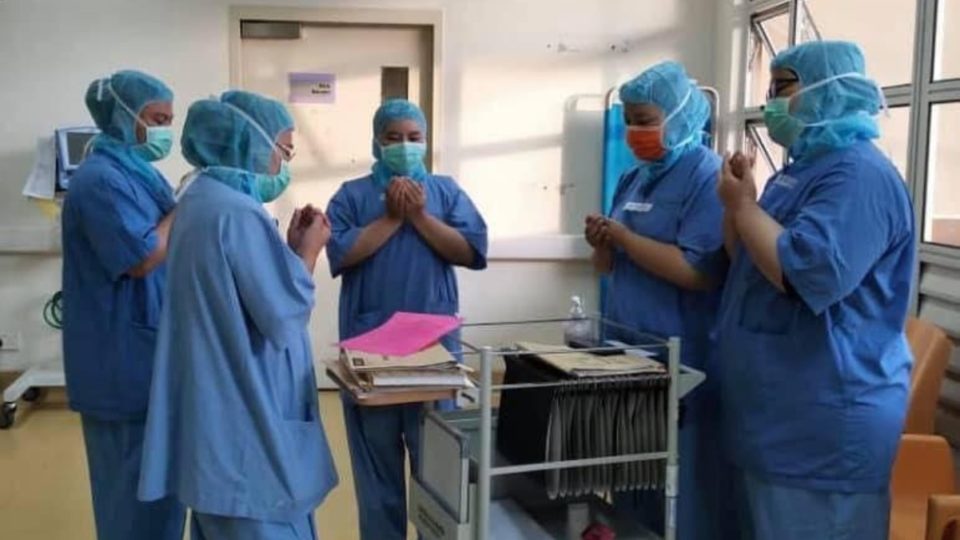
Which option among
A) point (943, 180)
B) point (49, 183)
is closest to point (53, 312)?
point (49, 183)

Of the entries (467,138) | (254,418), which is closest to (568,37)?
(467,138)

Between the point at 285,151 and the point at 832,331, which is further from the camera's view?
the point at 285,151

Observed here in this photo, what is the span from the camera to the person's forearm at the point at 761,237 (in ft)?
5.62

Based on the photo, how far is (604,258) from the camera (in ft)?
7.57

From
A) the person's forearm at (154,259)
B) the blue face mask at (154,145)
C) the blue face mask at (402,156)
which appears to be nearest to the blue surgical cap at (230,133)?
the person's forearm at (154,259)

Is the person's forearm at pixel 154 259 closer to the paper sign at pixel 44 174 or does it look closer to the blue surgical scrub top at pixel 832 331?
the blue surgical scrub top at pixel 832 331

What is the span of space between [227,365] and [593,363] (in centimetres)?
70

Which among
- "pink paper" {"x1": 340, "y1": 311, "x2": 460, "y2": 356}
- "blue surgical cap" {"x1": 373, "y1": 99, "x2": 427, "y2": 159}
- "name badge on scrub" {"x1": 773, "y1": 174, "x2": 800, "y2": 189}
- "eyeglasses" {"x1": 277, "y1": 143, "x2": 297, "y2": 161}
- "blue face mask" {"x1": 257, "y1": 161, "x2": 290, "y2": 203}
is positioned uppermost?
"blue surgical cap" {"x1": 373, "y1": 99, "x2": 427, "y2": 159}

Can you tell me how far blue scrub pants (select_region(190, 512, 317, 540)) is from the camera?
179 centimetres

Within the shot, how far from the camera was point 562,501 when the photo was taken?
6.63ft

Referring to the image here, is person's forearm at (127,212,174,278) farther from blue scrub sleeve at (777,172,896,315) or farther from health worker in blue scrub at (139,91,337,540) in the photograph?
blue scrub sleeve at (777,172,896,315)

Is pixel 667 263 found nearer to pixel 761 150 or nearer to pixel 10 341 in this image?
pixel 761 150

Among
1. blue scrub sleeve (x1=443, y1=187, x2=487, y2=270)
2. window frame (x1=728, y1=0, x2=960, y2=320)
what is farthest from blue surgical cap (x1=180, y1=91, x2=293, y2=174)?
window frame (x1=728, y1=0, x2=960, y2=320)

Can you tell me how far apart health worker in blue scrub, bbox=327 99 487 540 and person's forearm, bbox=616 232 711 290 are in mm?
575
